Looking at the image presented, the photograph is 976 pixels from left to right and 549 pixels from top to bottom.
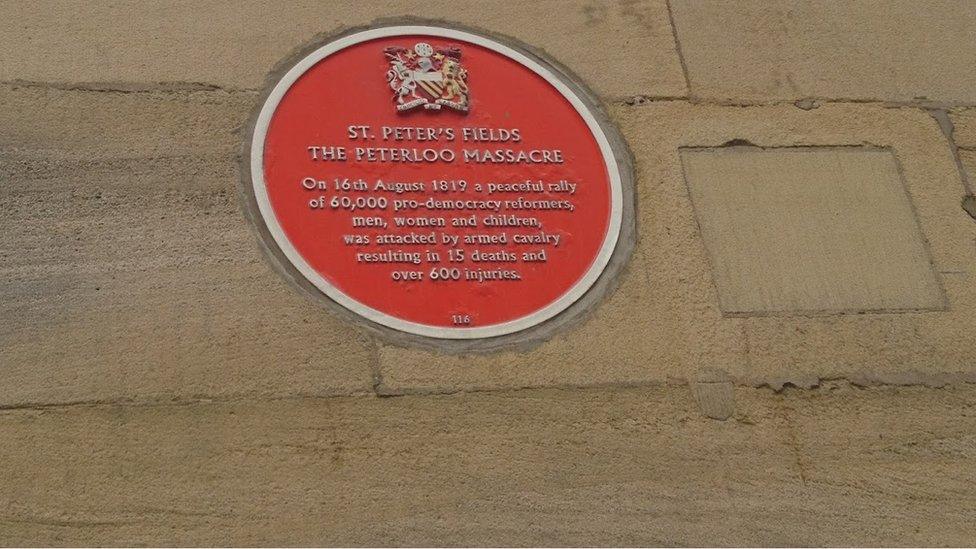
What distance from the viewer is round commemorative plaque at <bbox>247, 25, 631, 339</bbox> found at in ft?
12.7

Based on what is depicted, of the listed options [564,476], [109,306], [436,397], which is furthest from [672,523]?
[109,306]

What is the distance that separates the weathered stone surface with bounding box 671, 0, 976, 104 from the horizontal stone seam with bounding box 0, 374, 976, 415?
142 cm

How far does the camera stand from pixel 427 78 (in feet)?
14.2

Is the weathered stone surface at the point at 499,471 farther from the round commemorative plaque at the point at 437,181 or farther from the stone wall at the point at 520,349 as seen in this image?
the round commemorative plaque at the point at 437,181

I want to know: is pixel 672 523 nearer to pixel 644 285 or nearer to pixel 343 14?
pixel 644 285

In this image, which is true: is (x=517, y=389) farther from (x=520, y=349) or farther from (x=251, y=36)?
(x=251, y=36)

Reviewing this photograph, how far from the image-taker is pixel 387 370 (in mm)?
3711

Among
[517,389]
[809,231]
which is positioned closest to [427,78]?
[517,389]

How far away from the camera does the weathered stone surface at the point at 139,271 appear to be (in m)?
3.55

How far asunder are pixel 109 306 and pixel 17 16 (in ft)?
4.94

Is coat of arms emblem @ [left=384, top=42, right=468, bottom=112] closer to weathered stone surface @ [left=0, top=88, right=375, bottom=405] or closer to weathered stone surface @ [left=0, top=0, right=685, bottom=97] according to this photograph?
weathered stone surface @ [left=0, top=0, right=685, bottom=97]

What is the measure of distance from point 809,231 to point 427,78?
1739 mm

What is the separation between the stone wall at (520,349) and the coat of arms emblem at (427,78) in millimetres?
300

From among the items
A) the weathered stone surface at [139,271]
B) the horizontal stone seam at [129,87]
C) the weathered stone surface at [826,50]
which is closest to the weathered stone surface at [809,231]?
the weathered stone surface at [826,50]
